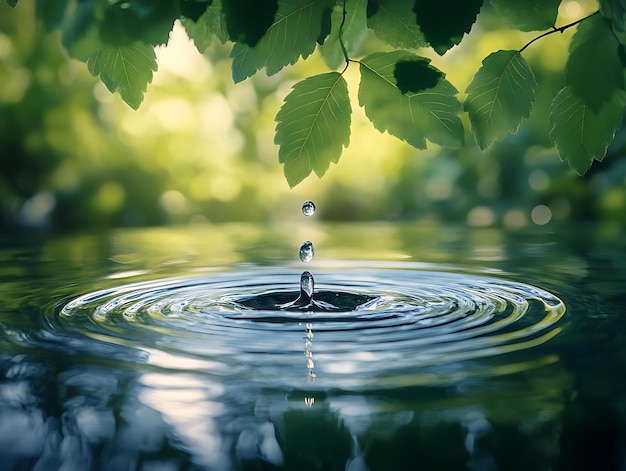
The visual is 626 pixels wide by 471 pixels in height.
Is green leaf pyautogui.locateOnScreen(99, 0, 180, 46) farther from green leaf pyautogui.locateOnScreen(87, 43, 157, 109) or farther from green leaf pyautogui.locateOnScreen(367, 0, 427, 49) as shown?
green leaf pyautogui.locateOnScreen(367, 0, 427, 49)

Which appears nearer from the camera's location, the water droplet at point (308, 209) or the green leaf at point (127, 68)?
the green leaf at point (127, 68)

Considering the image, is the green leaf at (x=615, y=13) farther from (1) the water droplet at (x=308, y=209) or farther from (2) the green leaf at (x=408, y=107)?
(1) the water droplet at (x=308, y=209)

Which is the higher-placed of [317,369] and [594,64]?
[594,64]

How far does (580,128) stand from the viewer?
2.48ft

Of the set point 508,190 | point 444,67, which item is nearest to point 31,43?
point 444,67

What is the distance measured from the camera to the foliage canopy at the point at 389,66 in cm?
71

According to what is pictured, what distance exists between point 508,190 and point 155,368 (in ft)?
13.0

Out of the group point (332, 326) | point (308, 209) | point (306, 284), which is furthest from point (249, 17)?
point (308, 209)

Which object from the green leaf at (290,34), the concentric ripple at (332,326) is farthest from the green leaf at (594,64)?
the concentric ripple at (332,326)

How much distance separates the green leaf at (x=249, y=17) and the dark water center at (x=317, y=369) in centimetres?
33

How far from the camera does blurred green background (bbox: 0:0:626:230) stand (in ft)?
14.6

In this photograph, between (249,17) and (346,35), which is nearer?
(249,17)

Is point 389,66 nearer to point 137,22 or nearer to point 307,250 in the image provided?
point 137,22

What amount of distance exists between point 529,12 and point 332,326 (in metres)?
0.58
